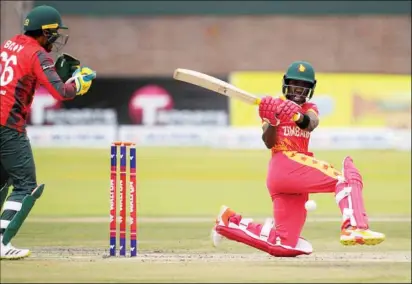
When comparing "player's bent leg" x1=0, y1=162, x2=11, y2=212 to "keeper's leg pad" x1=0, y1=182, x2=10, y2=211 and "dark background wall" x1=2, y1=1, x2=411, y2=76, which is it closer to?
"keeper's leg pad" x1=0, y1=182, x2=10, y2=211

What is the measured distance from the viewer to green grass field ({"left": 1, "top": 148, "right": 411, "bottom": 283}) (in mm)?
7055

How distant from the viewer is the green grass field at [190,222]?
278 inches

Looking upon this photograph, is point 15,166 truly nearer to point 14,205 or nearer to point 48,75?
point 14,205

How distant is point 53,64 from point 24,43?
187 millimetres

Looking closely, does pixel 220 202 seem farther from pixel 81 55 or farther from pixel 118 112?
pixel 81 55

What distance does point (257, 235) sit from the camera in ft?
19.2

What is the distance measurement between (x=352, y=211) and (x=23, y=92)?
1.78m

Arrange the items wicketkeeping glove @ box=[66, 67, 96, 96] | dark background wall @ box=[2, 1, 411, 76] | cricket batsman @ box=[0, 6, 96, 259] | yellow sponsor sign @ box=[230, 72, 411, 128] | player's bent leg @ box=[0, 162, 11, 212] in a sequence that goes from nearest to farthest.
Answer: cricket batsman @ box=[0, 6, 96, 259] → wicketkeeping glove @ box=[66, 67, 96, 96] → player's bent leg @ box=[0, 162, 11, 212] → yellow sponsor sign @ box=[230, 72, 411, 128] → dark background wall @ box=[2, 1, 411, 76]

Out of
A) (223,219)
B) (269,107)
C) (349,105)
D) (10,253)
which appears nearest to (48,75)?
(10,253)

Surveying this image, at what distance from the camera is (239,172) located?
15992 millimetres

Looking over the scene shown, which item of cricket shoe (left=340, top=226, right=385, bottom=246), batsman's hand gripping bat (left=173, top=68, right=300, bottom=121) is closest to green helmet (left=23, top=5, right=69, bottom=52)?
batsman's hand gripping bat (left=173, top=68, right=300, bottom=121)

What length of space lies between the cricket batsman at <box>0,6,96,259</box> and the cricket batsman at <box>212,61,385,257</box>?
1034mm

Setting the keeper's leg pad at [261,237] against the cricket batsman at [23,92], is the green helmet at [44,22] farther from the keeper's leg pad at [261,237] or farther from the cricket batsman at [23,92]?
the keeper's leg pad at [261,237]

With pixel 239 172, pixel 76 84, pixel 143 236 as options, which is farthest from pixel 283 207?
pixel 239 172
